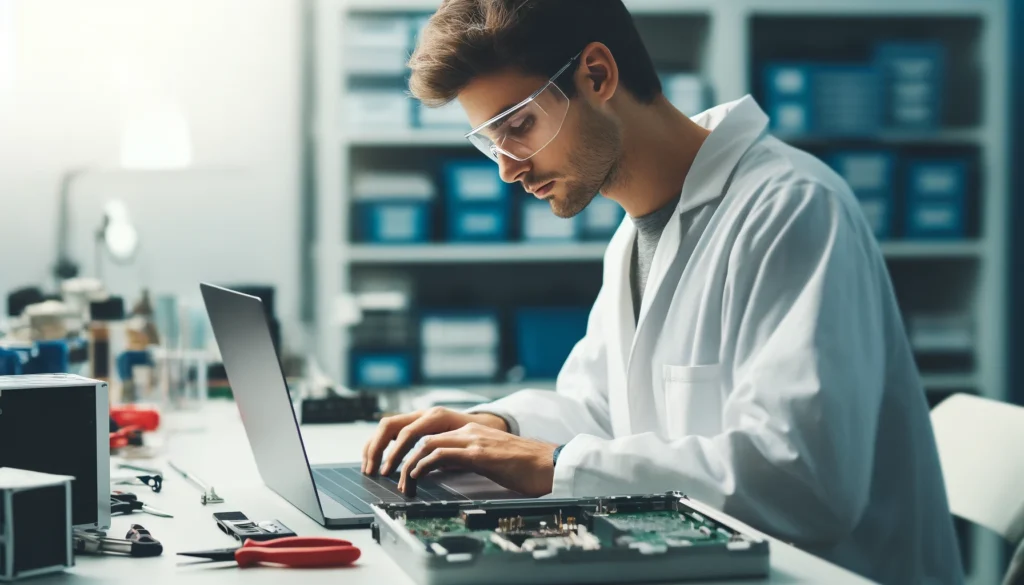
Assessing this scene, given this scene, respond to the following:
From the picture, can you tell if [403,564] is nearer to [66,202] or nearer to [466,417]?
[466,417]

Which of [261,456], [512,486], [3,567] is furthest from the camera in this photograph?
→ [261,456]

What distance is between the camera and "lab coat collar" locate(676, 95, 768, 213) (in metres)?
1.40

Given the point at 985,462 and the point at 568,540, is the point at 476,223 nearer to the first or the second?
the point at 985,462

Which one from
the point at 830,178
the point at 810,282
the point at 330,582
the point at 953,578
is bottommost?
the point at 953,578

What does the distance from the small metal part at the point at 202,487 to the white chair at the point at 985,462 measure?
936 millimetres

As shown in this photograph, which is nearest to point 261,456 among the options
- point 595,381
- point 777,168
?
point 595,381

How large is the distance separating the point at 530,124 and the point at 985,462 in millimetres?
750

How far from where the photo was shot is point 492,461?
1131mm

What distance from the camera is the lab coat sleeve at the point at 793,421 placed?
1.10 metres

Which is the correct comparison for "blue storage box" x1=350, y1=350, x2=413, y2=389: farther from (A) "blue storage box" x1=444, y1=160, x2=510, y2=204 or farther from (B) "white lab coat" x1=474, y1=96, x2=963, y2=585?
(B) "white lab coat" x1=474, y1=96, x2=963, y2=585

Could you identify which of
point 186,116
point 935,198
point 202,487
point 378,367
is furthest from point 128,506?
point 935,198

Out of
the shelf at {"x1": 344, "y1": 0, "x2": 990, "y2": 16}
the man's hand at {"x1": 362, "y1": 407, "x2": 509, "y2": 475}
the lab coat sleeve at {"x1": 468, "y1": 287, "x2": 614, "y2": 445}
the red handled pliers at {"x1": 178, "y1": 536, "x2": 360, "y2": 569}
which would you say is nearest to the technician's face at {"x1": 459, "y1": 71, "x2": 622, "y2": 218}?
the lab coat sleeve at {"x1": 468, "y1": 287, "x2": 614, "y2": 445}

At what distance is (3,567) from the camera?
0.83m

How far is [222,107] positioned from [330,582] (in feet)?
9.22
